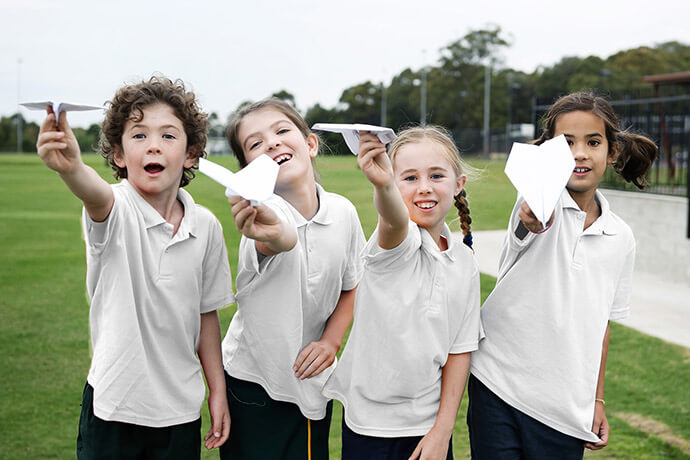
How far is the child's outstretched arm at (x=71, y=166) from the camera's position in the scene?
153 cm

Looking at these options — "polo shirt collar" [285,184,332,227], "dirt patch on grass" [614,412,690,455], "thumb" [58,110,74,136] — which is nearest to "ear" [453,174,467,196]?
"polo shirt collar" [285,184,332,227]

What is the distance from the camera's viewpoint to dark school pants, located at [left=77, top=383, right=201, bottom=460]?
1.89 metres

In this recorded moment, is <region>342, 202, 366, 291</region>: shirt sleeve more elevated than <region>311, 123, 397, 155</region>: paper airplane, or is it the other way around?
<region>311, 123, 397, 155</region>: paper airplane

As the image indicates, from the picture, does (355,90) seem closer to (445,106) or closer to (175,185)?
(445,106)

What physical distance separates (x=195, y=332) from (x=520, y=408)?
3.26 feet

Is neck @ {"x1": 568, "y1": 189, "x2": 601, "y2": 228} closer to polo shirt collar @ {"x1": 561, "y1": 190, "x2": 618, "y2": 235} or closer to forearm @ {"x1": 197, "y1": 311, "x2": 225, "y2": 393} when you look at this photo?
polo shirt collar @ {"x1": 561, "y1": 190, "x2": 618, "y2": 235}

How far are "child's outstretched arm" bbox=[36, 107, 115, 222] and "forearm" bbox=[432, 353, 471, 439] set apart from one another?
1050mm

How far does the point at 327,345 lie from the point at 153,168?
730 mm

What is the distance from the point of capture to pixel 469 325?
1985mm

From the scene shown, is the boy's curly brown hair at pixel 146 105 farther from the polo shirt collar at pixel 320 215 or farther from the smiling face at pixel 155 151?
the polo shirt collar at pixel 320 215

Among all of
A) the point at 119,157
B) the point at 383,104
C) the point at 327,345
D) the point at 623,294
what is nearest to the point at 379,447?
the point at 327,345

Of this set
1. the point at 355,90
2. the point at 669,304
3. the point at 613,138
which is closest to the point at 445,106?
the point at 355,90

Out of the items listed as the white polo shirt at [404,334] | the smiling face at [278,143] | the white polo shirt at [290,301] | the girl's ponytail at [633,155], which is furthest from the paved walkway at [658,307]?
the smiling face at [278,143]

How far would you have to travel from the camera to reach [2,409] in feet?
13.0
